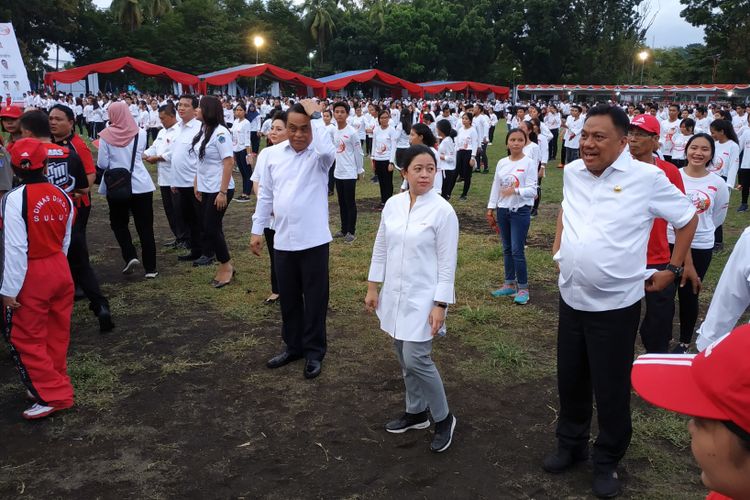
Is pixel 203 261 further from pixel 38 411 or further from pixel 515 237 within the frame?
pixel 515 237

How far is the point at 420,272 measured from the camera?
3.37 metres

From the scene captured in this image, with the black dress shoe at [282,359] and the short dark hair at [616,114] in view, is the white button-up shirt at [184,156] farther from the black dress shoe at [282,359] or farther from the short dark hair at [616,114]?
the short dark hair at [616,114]

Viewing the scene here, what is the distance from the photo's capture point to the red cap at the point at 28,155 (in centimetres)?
380

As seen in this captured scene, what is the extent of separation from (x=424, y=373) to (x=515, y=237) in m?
3.03

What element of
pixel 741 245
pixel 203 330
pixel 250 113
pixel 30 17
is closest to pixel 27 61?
pixel 30 17

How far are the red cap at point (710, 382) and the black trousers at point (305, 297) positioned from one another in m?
3.42

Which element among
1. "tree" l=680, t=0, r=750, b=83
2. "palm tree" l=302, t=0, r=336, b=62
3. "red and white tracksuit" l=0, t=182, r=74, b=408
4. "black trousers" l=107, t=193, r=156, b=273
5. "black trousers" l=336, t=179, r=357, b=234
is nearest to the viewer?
"red and white tracksuit" l=0, t=182, r=74, b=408

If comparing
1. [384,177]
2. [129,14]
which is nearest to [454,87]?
[129,14]

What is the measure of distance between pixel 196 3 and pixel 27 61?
1521 centimetres

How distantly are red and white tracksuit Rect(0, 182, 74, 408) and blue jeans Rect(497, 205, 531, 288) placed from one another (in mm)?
4043

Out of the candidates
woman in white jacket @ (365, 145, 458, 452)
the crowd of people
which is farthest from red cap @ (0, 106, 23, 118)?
woman in white jacket @ (365, 145, 458, 452)

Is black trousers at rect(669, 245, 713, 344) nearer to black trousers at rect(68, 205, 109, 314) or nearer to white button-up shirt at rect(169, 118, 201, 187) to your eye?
black trousers at rect(68, 205, 109, 314)

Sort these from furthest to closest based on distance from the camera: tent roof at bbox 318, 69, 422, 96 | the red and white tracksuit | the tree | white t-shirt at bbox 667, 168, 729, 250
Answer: the tree → tent roof at bbox 318, 69, 422, 96 → white t-shirt at bbox 667, 168, 729, 250 → the red and white tracksuit

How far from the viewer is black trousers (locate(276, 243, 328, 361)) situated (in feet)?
14.6
